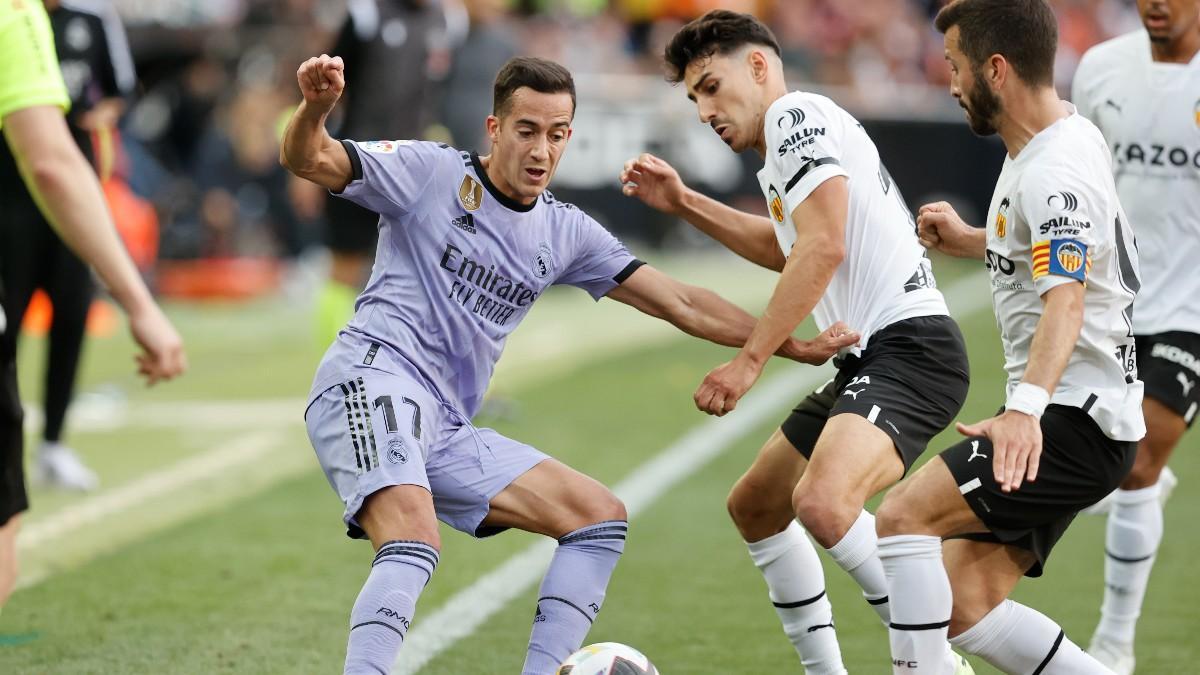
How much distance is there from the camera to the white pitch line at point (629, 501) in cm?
600

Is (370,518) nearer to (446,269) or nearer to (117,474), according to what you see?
(446,269)

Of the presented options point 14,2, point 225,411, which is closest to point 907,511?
point 14,2

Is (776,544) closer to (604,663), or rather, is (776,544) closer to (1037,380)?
(604,663)

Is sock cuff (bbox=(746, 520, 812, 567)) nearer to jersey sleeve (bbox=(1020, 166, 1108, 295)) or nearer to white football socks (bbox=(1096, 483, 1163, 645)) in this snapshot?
white football socks (bbox=(1096, 483, 1163, 645))

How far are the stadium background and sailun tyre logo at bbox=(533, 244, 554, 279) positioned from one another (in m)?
1.44

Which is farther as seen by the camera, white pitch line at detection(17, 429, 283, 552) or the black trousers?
the black trousers

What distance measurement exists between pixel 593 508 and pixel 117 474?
192 inches

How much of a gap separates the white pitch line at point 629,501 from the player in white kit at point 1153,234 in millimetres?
2324

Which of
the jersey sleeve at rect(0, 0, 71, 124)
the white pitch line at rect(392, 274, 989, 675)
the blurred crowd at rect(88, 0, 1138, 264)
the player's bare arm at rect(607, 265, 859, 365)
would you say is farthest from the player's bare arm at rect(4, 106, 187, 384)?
the blurred crowd at rect(88, 0, 1138, 264)

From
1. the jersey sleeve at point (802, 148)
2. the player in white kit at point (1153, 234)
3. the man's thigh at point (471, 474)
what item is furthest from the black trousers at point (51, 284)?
the player in white kit at point (1153, 234)

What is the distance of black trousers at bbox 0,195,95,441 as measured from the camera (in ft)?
27.3

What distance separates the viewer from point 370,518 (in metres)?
4.67

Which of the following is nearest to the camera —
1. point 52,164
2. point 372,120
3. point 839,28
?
point 52,164

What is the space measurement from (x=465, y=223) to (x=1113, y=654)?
2733 mm
